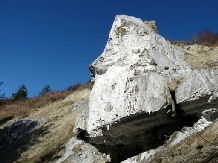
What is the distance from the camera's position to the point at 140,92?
885cm

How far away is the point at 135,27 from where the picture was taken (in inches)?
424

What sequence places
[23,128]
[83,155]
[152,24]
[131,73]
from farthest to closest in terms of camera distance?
[23,128] → [152,24] → [83,155] → [131,73]

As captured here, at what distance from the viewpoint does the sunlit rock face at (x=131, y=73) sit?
8.72m

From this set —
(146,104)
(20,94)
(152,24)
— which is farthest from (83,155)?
(20,94)

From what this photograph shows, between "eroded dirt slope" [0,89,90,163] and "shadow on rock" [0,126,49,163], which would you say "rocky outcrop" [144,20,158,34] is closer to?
"eroded dirt slope" [0,89,90,163]

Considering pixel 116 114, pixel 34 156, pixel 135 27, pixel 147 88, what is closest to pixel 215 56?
pixel 135 27

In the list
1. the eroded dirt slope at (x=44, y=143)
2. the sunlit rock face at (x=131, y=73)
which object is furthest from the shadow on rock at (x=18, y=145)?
the sunlit rock face at (x=131, y=73)

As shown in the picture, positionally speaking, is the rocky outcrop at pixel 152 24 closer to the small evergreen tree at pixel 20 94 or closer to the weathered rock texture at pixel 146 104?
the weathered rock texture at pixel 146 104

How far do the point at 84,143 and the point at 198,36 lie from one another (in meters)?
12.7

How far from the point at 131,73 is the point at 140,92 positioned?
90 centimetres

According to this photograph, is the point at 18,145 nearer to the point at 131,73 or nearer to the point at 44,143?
the point at 44,143

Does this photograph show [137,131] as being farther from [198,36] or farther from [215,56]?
[198,36]

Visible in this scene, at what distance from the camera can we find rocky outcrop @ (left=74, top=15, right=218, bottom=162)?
326 inches

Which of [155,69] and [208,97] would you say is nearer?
[208,97]
